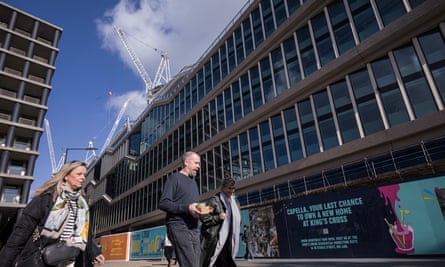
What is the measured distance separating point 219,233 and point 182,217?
588 mm

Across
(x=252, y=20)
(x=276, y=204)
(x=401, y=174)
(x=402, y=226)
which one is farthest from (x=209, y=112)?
(x=402, y=226)

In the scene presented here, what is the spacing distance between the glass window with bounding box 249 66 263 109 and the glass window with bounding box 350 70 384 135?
794 cm

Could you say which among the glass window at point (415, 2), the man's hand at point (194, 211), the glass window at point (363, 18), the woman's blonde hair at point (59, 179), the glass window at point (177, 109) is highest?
the glass window at point (177, 109)

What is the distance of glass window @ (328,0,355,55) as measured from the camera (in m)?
17.9

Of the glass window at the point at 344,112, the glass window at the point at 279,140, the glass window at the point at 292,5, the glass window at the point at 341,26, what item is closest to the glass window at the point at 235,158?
the glass window at the point at 279,140

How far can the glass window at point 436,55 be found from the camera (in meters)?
13.7

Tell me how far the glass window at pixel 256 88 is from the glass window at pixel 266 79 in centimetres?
54

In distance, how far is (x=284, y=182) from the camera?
19.3 m

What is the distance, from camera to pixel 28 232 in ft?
7.81

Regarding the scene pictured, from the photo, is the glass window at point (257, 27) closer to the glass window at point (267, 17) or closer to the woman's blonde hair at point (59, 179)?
the glass window at point (267, 17)

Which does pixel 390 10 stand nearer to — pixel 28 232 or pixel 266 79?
pixel 266 79

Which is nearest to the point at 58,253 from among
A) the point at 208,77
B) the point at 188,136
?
the point at 208,77

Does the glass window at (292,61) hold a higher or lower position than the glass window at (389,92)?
higher

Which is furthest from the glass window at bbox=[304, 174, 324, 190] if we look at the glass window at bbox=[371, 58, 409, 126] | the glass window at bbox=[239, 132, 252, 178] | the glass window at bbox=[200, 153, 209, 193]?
the glass window at bbox=[200, 153, 209, 193]
